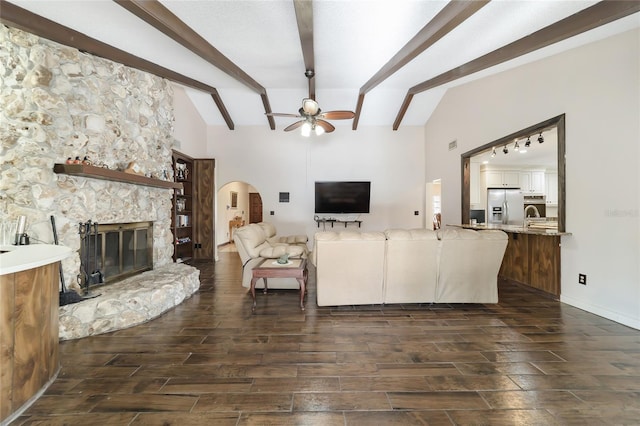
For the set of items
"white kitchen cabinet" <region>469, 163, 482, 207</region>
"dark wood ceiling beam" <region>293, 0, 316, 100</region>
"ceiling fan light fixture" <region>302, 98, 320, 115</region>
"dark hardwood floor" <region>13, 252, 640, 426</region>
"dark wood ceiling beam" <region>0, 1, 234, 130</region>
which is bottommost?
"dark hardwood floor" <region>13, 252, 640, 426</region>

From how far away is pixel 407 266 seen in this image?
9.89 feet

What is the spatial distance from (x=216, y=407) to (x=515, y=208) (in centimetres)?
769

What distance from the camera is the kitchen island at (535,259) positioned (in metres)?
3.35

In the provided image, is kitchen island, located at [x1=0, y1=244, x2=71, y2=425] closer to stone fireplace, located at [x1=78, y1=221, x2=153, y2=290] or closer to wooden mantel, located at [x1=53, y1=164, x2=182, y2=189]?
wooden mantel, located at [x1=53, y1=164, x2=182, y2=189]

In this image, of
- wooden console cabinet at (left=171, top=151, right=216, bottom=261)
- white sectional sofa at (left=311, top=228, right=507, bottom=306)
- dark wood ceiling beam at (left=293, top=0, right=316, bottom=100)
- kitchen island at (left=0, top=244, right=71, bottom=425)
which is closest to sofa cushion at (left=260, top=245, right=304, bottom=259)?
white sectional sofa at (left=311, top=228, right=507, bottom=306)

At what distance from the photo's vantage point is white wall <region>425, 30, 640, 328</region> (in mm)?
2588

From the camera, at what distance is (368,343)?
2.26 metres

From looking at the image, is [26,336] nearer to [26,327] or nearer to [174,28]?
[26,327]

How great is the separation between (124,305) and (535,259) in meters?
5.33

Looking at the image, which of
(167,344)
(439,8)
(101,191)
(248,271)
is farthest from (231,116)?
(167,344)

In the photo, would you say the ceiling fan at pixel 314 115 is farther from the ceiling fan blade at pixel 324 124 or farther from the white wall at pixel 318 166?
the white wall at pixel 318 166

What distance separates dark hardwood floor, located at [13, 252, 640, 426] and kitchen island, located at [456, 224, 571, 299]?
0.64 metres

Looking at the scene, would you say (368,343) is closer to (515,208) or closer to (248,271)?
(248,271)

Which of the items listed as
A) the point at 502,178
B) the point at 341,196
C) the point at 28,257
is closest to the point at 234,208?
the point at 341,196
